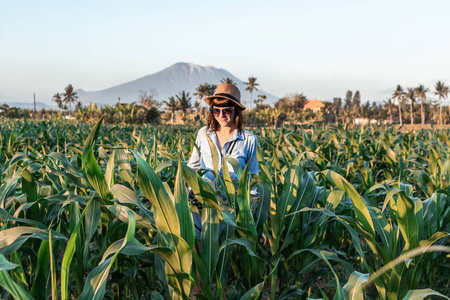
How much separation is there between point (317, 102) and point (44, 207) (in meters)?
112

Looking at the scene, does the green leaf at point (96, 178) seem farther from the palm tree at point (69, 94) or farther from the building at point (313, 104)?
the building at point (313, 104)

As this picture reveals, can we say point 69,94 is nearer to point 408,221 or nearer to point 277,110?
point 277,110

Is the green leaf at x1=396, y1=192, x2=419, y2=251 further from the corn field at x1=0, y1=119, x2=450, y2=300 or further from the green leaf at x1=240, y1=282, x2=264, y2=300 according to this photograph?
the green leaf at x1=240, y1=282, x2=264, y2=300

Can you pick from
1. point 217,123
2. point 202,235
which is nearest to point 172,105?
Result: point 217,123

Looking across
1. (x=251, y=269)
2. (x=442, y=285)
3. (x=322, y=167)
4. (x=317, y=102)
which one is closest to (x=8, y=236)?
(x=251, y=269)

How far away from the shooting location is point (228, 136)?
8.00 feet

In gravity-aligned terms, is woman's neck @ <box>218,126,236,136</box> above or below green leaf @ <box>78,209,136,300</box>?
above

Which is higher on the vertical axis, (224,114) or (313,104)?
(313,104)

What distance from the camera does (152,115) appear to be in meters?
26.1

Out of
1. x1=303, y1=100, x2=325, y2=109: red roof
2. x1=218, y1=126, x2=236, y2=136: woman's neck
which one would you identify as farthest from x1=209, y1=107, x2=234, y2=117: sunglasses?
x1=303, y1=100, x2=325, y2=109: red roof

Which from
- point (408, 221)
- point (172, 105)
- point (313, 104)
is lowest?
point (408, 221)

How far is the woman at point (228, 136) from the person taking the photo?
2.31 metres

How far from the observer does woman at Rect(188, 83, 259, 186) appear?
2314 mm

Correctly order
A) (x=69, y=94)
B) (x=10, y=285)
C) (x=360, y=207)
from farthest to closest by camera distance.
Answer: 1. (x=69, y=94)
2. (x=360, y=207)
3. (x=10, y=285)
